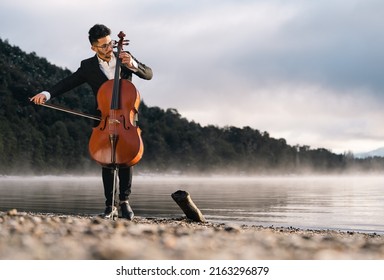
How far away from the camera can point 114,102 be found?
24.6 feet

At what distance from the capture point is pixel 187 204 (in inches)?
409

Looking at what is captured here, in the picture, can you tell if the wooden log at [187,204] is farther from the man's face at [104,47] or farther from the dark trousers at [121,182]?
the man's face at [104,47]

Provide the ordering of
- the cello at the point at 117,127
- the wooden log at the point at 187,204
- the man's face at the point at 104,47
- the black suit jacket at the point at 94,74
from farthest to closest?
1. the wooden log at the point at 187,204
2. the black suit jacket at the point at 94,74
3. the man's face at the point at 104,47
4. the cello at the point at 117,127

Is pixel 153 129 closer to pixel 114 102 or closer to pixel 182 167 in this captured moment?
pixel 182 167

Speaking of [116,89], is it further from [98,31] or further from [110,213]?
[110,213]

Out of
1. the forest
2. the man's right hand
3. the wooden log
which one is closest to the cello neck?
the man's right hand

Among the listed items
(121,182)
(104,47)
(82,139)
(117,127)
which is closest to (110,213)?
(121,182)

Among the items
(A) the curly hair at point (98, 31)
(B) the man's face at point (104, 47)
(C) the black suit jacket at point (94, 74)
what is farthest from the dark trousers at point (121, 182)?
(A) the curly hair at point (98, 31)

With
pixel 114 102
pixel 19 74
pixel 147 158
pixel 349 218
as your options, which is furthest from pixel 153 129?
pixel 114 102

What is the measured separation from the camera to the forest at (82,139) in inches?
2835

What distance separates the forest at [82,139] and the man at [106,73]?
60128 millimetres

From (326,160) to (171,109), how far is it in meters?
59.4

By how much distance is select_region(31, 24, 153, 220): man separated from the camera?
7995mm

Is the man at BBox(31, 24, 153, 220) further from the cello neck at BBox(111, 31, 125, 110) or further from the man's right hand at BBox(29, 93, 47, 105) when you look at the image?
the cello neck at BBox(111, 31, 125, 110)
